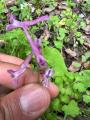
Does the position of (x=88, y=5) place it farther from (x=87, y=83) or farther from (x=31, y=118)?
(x=31, y=118)

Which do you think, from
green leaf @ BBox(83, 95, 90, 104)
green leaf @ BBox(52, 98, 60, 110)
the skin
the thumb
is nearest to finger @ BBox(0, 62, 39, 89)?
the skin

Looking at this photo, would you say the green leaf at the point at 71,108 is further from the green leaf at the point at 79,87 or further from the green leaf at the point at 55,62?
the green leaf at the point at 55,62

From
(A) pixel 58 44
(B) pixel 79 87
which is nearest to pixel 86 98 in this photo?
(B) pixel 79 87

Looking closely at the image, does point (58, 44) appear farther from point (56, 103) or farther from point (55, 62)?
point (56, 103)

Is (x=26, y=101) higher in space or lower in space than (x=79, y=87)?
higher

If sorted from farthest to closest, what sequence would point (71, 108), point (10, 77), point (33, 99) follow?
point (71, 108)
point (10, 77)
point (33, 99)

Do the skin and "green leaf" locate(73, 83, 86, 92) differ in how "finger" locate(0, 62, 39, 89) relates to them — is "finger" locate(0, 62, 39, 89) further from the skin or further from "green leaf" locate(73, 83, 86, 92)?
"green leaf" locate(73, 83, 86, 92)

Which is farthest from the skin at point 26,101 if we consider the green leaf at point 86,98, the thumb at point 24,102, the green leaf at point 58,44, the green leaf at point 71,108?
the green leaf at point 58,44
